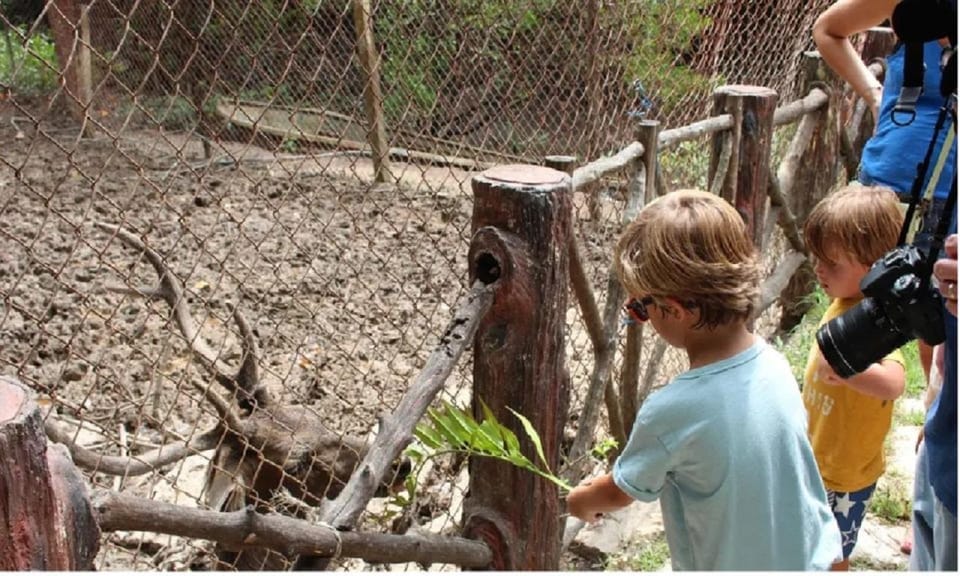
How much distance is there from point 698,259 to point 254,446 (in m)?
1.75

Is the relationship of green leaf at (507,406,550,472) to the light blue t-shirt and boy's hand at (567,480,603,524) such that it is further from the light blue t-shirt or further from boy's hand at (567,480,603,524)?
the light blue t-shirt

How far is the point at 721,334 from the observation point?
5.74 feet

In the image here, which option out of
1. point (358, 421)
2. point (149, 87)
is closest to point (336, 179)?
point (149, 87)

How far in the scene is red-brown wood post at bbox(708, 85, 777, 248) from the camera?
3.52m

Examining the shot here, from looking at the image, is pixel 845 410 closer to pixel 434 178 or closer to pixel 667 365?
pixel 667 365

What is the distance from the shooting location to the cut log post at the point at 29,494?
114 centimetres

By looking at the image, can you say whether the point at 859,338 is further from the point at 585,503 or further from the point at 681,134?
the point at 681,134

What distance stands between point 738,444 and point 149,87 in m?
7.42

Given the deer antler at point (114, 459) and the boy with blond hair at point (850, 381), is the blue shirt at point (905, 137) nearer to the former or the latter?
the boy with blond hair at point (850, 381)

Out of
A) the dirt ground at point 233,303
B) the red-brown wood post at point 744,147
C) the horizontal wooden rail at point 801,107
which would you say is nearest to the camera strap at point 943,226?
the dirt ground at point 233,303

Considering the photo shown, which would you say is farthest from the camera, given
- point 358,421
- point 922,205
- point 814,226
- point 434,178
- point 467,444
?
point 434,178

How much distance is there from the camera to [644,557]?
3.37 meters

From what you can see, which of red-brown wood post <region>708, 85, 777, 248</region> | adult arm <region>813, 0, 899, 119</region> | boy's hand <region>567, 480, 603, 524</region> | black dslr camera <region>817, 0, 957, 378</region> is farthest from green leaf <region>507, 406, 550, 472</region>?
red-brown wood post <region>708, 85, 777, 248</region>

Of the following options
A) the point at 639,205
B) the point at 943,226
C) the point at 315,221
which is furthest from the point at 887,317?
the point at 315,221
